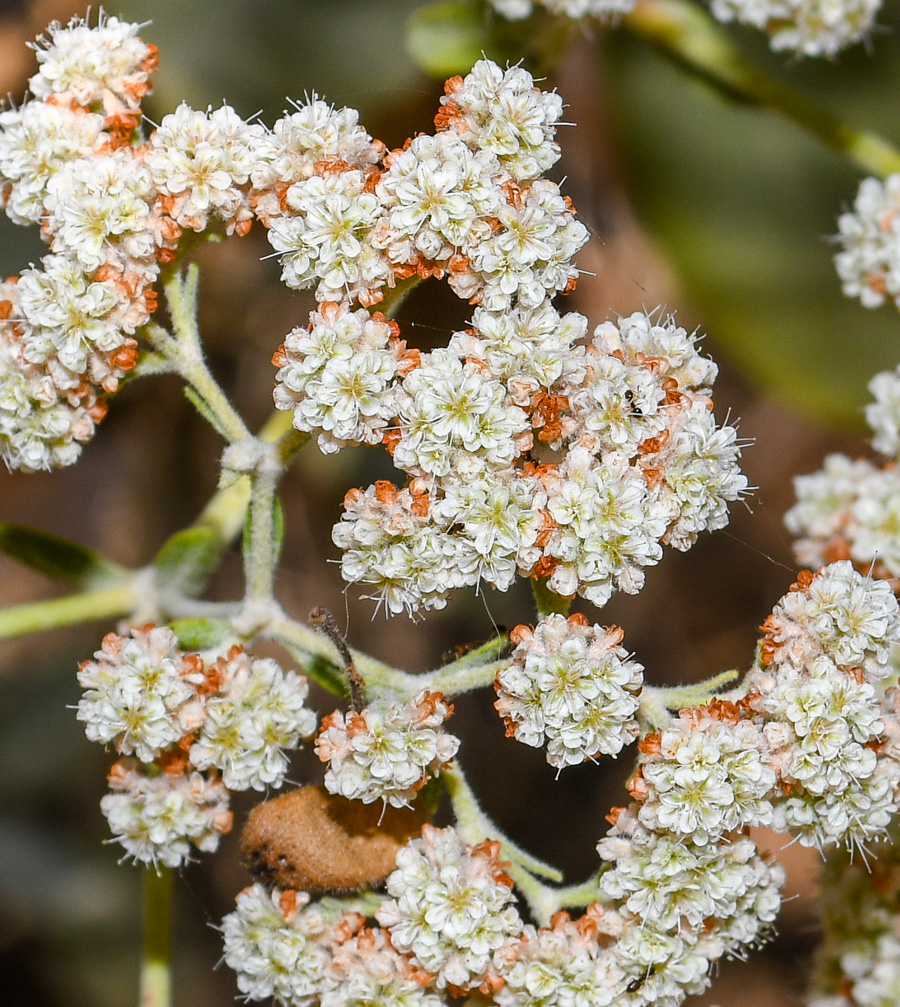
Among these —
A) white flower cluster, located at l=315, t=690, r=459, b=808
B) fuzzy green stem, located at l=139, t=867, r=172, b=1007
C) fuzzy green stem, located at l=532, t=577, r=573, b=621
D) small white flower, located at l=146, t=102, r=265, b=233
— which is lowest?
fuzzy green stem, located at l=139, t=867, r=172, b=1007

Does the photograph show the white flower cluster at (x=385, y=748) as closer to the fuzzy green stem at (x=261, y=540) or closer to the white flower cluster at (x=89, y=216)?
the fuzzy green stem at (x=261, y=540)

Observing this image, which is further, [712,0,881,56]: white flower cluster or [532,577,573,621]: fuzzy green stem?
[712,0,881,56]: white flower cluster

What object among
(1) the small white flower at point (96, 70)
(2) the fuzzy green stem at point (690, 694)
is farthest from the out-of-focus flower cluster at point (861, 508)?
(1) the small white flower at point (96, 70)

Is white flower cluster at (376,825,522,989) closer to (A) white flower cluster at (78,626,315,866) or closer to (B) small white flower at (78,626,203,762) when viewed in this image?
(A) white flower cluster at (78,626,315,866)

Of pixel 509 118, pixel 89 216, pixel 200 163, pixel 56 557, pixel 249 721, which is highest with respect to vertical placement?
pixel 509 118

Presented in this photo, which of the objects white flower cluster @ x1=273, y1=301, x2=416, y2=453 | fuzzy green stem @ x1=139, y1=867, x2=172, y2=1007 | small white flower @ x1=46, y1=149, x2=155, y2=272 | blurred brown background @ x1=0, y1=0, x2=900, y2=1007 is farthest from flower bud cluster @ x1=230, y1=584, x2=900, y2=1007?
blurred brown background @ x1=0, y1=0, x2=900, y2=1007

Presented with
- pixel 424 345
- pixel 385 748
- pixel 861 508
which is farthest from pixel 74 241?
pixel 861 508

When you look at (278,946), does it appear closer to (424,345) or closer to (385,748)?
(385,748)
